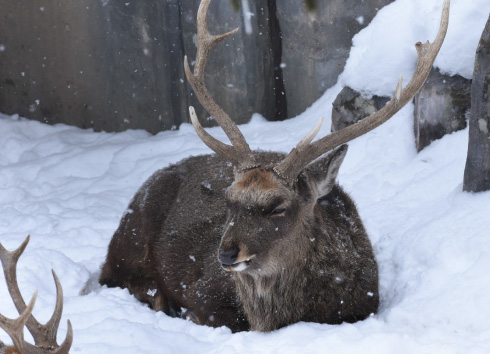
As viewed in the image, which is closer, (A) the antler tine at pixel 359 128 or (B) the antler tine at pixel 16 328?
(B) the antler tine at pixel 16 328

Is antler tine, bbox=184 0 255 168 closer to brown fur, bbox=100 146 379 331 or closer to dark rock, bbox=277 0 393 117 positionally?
brown fur, bbox=100 146 379 331

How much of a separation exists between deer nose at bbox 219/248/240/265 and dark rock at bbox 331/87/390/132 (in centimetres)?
341

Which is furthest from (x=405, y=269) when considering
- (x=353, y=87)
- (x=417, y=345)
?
(x=353, y=87)

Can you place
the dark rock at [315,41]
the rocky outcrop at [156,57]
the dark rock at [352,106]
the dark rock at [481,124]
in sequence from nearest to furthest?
the dark rock at [481,124]
the dark rock at [352,106]
the dark rock at [315,41]
the rocky outcrop at [156,57]

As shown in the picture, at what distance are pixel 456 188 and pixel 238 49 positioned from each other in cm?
429

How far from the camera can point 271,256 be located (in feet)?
14.6

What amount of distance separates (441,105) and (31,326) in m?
4.33

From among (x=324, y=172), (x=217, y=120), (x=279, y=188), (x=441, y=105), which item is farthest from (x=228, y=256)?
(x=441, y=105)

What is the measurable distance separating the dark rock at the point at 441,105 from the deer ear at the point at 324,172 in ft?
7.27

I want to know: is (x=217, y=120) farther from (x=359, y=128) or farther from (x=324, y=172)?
(x=359, y=128)

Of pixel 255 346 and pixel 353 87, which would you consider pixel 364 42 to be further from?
pixel 255 346

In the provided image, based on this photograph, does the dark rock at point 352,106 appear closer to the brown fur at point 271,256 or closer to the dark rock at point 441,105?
the dark rock at point 441,105

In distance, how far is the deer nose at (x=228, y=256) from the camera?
13.8ft

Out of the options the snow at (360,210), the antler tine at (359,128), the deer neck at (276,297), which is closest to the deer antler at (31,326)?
the snow at (360,210)
